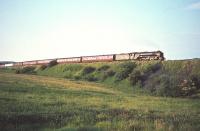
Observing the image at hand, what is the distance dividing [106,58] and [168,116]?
148 feet

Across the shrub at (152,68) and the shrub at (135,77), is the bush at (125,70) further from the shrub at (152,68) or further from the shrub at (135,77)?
the shrub at (152,68)

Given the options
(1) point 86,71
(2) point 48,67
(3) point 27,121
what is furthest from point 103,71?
(3) point 27,121

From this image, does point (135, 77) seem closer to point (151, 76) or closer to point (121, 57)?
point (151, 76)

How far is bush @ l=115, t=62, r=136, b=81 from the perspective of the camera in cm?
4609

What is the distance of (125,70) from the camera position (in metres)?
46.3

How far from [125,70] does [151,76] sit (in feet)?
17.2

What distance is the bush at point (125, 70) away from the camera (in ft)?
151

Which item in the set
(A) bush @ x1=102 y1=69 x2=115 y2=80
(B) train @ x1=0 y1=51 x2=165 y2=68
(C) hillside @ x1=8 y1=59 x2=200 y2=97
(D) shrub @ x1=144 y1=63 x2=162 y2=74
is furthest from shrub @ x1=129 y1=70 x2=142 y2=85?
(B) train @ x1=0 y1=51 x2=165 y2=68

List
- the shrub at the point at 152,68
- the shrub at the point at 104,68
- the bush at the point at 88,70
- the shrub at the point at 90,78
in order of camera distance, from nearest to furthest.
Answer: the shrub at the point at 152,68 → the shrub at the point at 90,78 → the shrub at the point at 104,68 → the bush at the point at 88,70

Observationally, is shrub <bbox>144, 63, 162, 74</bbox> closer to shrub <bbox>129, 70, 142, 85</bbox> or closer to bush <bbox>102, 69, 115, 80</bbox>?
shrub <bbox>129, 70, 142, 85</bbox>

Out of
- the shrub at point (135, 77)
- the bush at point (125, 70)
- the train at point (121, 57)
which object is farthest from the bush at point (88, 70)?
the shrub at point (135, 77)

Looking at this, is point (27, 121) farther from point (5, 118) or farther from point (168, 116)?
point (168, 116)

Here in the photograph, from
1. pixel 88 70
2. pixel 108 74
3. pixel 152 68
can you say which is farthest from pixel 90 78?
pixel 152 68

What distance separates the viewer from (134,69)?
154ft
